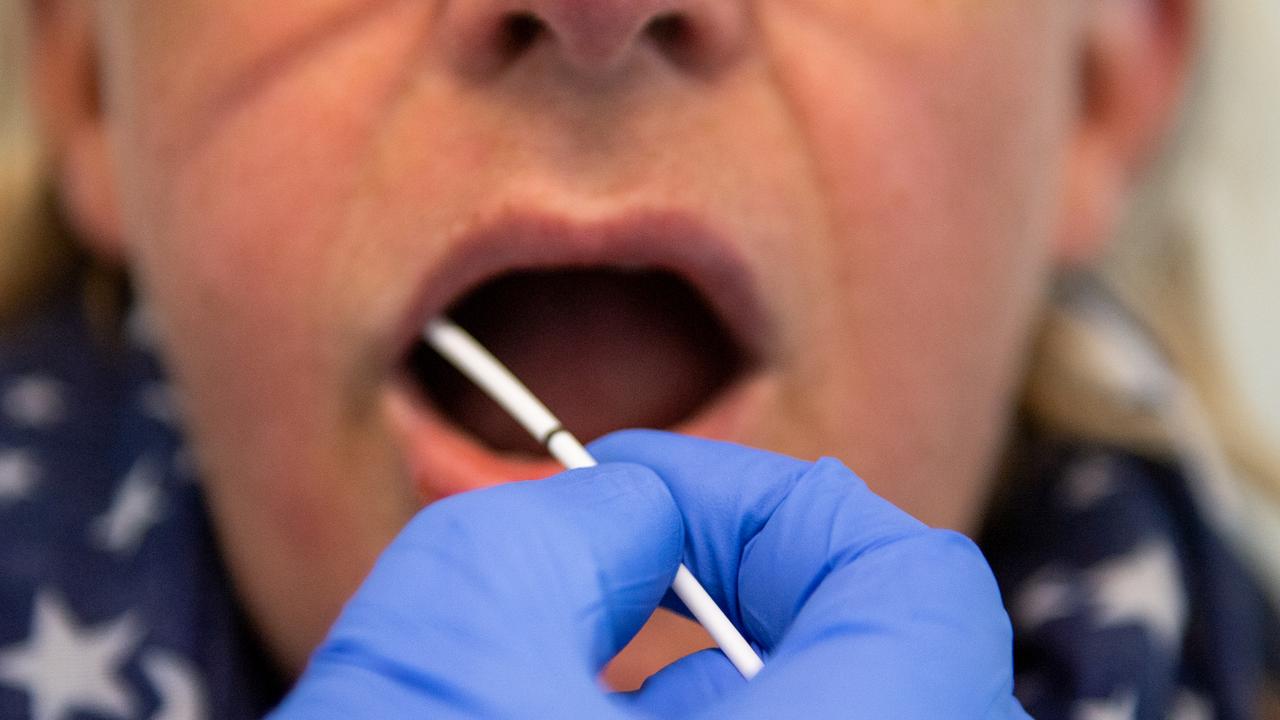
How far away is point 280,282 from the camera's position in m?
0.72

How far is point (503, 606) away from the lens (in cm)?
49

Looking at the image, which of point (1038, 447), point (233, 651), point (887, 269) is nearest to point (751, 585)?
point (887, 269)

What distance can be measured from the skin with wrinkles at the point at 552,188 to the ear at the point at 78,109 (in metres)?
0.18

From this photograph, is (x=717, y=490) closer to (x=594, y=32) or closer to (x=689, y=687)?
(x=689, y=687)

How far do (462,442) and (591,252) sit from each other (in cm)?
13

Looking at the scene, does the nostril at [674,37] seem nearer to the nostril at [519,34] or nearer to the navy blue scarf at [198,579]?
the nostril at [519,34]

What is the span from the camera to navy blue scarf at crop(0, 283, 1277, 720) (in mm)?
870

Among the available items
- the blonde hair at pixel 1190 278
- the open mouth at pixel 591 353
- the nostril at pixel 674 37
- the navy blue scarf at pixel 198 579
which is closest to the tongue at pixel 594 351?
the open mouth at pixel 591 353

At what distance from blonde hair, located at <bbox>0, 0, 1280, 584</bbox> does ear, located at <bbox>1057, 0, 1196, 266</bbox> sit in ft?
0.42

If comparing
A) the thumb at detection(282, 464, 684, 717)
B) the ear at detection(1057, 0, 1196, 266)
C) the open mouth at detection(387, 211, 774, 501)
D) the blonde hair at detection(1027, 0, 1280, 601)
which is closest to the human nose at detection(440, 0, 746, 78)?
the open mouth at detection(387, 211, 774, 501)

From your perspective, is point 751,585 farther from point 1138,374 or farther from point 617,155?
point 1138,374

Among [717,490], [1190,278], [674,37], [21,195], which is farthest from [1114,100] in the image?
[21,195]

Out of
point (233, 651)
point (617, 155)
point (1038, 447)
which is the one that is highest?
point (617, 155)

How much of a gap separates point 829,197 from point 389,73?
243 mm
